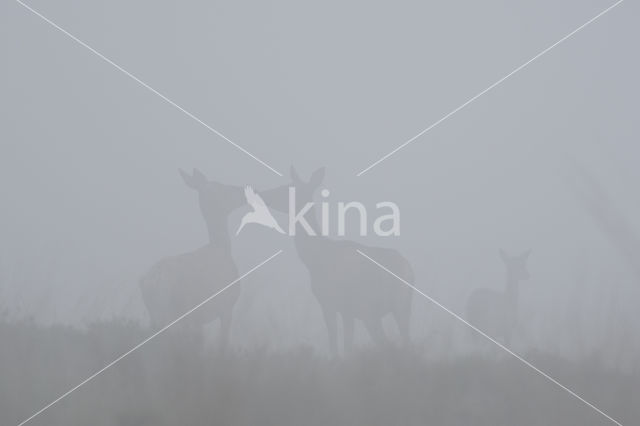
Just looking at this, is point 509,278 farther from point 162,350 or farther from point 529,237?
point 162,350

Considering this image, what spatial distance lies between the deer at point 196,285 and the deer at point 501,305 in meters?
3.81

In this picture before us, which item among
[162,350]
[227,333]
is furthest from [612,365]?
[162,350]

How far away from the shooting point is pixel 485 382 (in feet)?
22.3

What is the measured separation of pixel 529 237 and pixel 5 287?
13073 mm

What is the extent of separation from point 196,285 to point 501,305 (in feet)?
18.1

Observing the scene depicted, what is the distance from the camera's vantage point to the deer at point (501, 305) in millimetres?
11508

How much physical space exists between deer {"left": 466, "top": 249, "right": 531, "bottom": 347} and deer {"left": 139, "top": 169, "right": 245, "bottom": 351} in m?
3.81

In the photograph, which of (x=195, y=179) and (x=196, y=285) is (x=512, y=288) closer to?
(x=195, y=179)

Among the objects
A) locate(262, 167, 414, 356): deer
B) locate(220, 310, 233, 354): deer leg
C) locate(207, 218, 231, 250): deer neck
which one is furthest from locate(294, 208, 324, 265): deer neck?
locate(220, 310, 233, 354): deer leg

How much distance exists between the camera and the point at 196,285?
28.5 feet

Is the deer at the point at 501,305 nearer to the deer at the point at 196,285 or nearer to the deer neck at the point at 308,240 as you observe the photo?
the deer neck at the point at 308,240

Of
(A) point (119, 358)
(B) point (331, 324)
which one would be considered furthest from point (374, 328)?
(A) point (119, 358)

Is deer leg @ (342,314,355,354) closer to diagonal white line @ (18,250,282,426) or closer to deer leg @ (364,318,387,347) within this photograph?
deer leg @ (364,318,387,347)

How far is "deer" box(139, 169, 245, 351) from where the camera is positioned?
8336 millimetres
